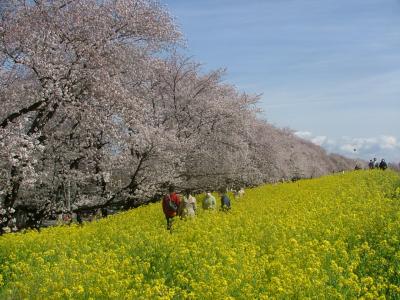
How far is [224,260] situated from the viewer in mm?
10422

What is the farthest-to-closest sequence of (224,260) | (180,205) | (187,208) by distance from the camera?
1. (180,205)
2. (187,208)
3. (224,260)

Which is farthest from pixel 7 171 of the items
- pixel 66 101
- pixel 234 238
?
pixel 234 238

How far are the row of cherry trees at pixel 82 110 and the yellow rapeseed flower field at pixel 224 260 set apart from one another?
4.77 metres

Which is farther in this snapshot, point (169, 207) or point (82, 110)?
point (82, 110)

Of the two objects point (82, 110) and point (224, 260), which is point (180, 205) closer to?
point (82, 110)

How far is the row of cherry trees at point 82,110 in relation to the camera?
1880cm

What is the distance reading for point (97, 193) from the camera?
85.7ft

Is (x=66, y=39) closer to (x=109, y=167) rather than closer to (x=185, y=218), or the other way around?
(x=109, y=167)

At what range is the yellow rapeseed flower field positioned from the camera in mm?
8000

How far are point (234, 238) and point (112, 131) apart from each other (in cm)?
962

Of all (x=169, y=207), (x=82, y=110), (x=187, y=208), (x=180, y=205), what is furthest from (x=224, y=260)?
(x=82, y=110)

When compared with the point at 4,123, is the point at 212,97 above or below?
above

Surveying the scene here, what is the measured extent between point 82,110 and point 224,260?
464 inches

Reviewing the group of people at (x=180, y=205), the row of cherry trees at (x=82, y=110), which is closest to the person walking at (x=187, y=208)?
the group of people at (x=180, y=205)
